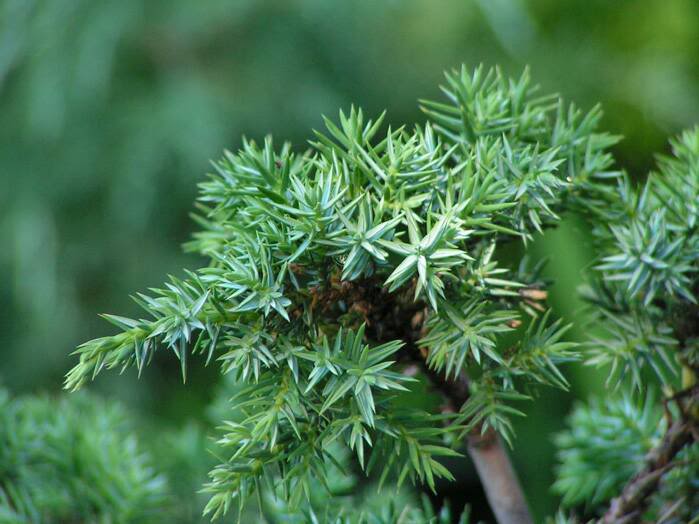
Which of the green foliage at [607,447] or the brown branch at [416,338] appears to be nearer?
the brown branch at [416,338]

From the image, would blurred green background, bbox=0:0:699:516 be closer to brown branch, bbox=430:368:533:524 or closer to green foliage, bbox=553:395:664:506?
green foliage, bbox=553:395:664:506

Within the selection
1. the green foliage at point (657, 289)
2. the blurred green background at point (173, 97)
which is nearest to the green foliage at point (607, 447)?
the green foliage at point (657, 289)

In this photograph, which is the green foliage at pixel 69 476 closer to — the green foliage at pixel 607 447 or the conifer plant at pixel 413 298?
the conifer plant at pixel 413 298

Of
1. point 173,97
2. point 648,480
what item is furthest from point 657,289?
point 173,97

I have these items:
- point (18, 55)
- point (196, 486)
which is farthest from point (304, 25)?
point (196, 486)

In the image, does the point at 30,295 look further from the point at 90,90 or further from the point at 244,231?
the point at 244,231

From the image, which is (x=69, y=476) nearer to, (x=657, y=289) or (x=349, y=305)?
(x=349, y=305)

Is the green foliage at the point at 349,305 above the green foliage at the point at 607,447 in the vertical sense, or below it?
above
